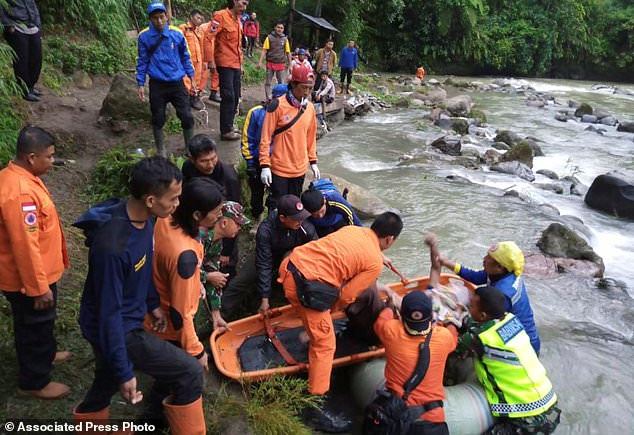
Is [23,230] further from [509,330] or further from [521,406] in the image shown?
[521,406]

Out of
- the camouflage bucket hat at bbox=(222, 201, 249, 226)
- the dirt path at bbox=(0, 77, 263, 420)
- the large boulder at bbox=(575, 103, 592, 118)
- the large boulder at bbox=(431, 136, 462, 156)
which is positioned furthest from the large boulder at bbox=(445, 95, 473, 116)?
the camouflage bucket hat at bbox=(222, 201, 249, 226)

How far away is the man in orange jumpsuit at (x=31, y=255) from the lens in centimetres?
275

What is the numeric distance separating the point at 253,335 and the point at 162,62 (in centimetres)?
338

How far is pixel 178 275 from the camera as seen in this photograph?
8.32 ft

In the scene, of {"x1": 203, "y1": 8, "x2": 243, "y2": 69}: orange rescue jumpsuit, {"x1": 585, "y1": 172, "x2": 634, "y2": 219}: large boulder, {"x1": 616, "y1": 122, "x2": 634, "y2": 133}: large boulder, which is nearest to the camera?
{"x1": 203, "y1": 8, "x2": 243, "y2": 69}: orange rescue jumpsuit

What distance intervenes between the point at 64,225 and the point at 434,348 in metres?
3.99

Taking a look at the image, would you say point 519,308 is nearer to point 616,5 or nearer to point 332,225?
point 332,225

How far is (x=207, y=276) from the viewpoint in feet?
11.3

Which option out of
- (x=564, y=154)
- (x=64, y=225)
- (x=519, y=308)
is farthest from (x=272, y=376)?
(x=564, y=154)

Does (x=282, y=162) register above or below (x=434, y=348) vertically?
above

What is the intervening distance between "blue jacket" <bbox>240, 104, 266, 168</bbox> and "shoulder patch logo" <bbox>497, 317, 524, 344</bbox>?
2934mm

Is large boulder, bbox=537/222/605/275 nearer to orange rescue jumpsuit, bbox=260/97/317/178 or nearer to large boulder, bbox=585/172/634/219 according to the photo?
large boulder, bbox=585/172/634/219

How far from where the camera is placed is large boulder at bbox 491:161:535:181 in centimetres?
1117

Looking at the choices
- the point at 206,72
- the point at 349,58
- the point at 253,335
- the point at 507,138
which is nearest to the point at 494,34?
the point at 349,58
